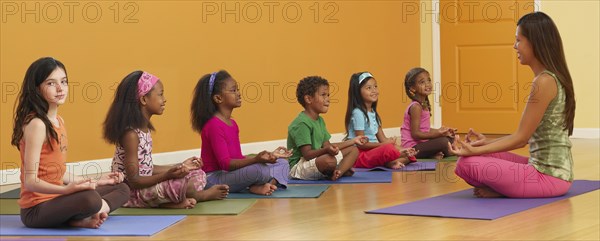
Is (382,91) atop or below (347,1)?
below

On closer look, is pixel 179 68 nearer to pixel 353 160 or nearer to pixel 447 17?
pixel 353 160

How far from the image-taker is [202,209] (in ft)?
14.0

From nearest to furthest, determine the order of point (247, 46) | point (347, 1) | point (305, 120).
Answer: point (305, 120) → point (247, 46) → point (347, 1)

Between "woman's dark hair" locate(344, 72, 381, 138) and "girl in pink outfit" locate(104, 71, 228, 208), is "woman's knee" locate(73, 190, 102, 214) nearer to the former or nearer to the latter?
"girl in pink outfit" locate(104, 71, 228, 208)

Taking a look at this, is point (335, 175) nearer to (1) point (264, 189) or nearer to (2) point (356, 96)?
(1) point (264, 189)

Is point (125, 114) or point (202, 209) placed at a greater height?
point (125, 114)

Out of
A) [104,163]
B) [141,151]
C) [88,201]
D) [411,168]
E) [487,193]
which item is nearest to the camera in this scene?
[88,201]

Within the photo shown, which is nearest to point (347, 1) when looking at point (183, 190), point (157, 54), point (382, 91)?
point (382, 91)

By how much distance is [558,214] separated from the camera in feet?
12.9

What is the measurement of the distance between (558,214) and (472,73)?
5.40 m

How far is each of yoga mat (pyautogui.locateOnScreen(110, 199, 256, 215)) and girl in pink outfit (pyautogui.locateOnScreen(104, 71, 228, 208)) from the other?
6cm

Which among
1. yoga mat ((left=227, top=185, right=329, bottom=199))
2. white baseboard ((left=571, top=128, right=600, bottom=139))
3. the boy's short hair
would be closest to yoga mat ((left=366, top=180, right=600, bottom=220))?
yoga mat ((left=227, top=185, right=329, bottom=199))

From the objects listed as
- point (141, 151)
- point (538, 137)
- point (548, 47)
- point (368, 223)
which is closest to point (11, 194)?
point (141, 151)

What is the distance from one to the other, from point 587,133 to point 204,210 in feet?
17.0
